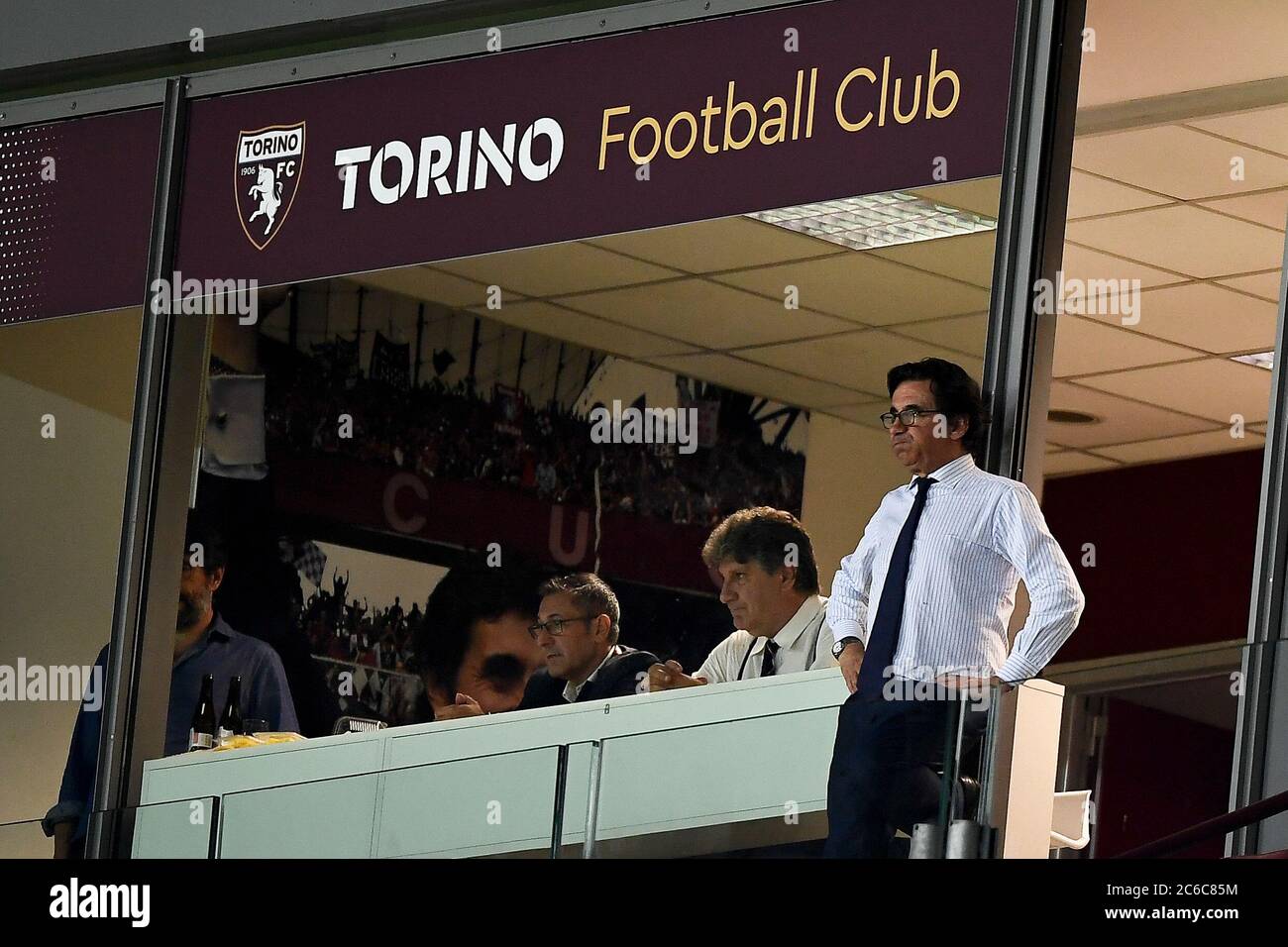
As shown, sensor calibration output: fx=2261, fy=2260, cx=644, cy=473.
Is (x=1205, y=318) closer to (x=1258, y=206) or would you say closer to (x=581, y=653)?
(x=1258, y=206)

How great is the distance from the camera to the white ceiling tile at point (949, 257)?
23.4ft

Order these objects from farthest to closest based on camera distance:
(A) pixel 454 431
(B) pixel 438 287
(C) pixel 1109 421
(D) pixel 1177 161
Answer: (C) pixel 1109 421 → (A) pixel 454 431 → (B) pixel 438 287 → (D) pixel 1177 161

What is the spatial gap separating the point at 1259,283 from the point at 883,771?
388cm

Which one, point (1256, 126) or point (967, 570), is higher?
point (1256, 126)

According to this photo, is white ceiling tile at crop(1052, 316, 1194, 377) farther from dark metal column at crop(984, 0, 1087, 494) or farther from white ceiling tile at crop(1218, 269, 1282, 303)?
dark metal column at crop(984, 0, 1087, 494)

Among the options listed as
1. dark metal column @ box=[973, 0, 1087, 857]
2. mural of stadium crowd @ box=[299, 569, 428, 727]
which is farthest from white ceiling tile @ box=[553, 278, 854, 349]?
dark metal column @ box=[973, 0, 1087, 857]

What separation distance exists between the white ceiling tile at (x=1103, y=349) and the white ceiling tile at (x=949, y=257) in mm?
872

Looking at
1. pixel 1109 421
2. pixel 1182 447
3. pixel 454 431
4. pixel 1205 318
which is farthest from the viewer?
pixel 1182 447

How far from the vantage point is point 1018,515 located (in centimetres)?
448

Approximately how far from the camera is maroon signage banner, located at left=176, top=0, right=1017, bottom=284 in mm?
4980

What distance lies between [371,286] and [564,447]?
1041mm

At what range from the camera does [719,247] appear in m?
7.29

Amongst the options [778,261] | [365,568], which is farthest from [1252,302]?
[365,568]

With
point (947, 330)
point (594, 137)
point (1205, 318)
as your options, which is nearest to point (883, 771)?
point (594, 137)
